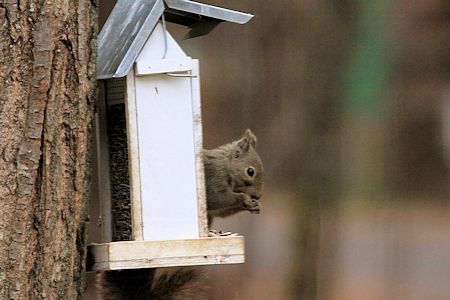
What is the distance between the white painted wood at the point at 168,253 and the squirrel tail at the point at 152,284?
7.3 inches

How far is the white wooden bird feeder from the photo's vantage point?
182cm

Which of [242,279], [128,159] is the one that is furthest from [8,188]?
[242,279]

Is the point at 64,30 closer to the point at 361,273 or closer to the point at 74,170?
the point at 74,170

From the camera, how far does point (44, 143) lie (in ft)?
5.76

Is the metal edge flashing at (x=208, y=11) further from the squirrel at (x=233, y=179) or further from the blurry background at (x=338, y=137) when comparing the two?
the blurry background at (x=338, y=137)

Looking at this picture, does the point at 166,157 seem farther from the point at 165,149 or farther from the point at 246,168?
the point at 246,168

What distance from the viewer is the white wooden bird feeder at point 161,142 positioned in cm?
182

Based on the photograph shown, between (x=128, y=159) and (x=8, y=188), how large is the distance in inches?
10.0

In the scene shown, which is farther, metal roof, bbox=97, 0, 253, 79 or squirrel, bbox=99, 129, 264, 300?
squirrel, bbox=99, 129, 264, 300

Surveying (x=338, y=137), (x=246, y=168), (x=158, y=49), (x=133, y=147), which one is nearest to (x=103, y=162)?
(x=133, y=147)

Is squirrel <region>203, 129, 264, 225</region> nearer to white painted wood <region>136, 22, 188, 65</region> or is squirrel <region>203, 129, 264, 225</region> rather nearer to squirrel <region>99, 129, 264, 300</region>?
squirrel <region>99, 129, 264, 300</region>

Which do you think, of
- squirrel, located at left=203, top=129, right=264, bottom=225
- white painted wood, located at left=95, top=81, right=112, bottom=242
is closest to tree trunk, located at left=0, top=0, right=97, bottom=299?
white painted wood, located at left=95, top=81, right=112, bottom=242

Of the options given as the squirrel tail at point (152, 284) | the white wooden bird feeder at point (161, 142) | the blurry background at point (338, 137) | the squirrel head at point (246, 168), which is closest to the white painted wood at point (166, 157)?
the white wooden bird feeder at point (161, 142)

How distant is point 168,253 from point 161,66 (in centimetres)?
34
